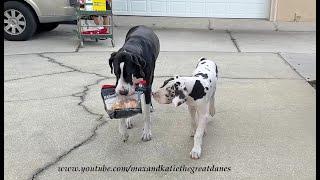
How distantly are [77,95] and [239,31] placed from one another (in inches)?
228

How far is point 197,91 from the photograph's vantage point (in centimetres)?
377

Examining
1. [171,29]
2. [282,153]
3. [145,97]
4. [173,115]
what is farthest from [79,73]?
[171,29]

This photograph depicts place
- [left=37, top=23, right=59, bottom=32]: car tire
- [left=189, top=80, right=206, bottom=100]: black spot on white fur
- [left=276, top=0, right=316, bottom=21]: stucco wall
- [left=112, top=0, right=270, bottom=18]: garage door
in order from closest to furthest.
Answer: [left=189, top=80, right=206, bottom=100]: black spot on white fur < [left=37, top=23, right=59, bottom=32]: car tire < [left=276, top=0, right=316, bottom=21]: stucco wall < [left=112, top=0, right=270, bottom=18]: garage door

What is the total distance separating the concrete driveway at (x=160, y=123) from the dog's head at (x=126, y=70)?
2.28 ft

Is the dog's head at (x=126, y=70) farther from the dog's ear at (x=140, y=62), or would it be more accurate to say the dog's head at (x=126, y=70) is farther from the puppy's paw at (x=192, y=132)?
the puppy's paw at (x=192, y=132)

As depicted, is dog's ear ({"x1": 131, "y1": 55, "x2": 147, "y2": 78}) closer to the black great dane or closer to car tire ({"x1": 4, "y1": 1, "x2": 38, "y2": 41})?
the black great dane

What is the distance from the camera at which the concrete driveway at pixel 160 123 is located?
149 inches

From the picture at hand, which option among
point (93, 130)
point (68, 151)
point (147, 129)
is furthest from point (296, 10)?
point (68, 151)

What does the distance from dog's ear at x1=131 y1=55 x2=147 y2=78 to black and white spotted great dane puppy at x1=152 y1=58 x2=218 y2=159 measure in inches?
9.1

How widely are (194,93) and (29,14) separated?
574 cm

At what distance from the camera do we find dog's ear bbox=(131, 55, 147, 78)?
11.9 ft

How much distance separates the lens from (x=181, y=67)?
22.8 feet

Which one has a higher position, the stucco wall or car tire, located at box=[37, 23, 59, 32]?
the stucco wall

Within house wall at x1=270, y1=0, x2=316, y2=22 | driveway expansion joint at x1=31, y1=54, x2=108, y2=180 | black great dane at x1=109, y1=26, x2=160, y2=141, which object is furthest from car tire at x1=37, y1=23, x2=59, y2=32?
black great dane at x1=109, y1=26, x2=160, y2=141
